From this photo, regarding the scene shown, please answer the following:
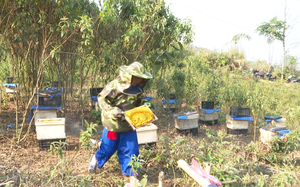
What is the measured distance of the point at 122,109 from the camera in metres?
2.94

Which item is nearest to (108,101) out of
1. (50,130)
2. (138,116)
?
(138,116)

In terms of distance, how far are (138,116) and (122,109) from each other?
379mm

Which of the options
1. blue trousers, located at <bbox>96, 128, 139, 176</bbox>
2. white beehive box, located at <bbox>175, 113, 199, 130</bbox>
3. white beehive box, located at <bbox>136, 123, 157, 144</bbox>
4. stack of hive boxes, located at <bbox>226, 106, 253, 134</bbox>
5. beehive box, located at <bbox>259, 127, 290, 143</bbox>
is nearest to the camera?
blue trousers, located at <bbox>96, 128, 139, 176</bbox>

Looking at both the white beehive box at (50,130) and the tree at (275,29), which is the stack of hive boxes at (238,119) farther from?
the tree at (275,29)

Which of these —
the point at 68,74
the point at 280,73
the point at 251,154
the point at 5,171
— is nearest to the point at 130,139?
the point at 5,171

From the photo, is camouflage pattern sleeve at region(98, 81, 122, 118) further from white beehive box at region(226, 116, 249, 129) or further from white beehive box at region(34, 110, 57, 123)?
white beehive box at region(226, 116, 249, 129)

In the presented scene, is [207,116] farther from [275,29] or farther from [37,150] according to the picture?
[275,29]

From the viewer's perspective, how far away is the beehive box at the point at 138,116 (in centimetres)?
259

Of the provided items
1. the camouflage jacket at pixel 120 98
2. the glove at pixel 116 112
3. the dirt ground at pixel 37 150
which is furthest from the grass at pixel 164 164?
the glove at pixel 116 112

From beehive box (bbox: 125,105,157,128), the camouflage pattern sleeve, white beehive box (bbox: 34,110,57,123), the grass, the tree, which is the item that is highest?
the tree

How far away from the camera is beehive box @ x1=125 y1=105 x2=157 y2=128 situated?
2.59 meters

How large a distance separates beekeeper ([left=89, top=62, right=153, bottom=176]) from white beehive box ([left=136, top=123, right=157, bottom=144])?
658mm

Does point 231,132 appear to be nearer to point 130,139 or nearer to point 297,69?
point 130,139

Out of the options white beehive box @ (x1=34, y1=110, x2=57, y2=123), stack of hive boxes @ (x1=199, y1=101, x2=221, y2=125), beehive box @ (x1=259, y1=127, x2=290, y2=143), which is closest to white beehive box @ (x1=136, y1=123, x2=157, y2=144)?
white beehive box @ (x1=34, y1=110, x2=57, y2=123)
